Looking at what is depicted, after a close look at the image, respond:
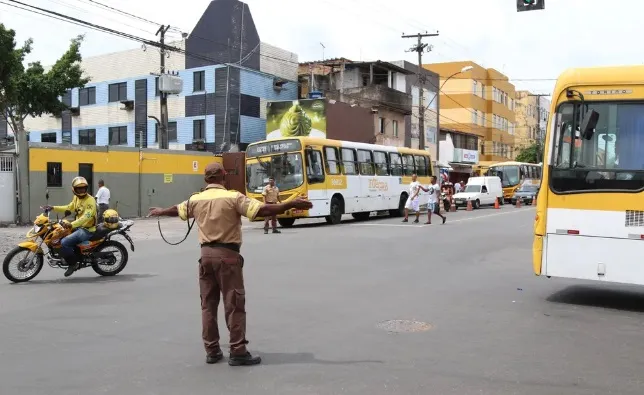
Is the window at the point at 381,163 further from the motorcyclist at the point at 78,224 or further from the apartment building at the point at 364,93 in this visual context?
the motorcyclist at the point at 78,224

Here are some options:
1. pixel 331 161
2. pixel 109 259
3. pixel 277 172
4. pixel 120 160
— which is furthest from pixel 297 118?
pixel 109 259

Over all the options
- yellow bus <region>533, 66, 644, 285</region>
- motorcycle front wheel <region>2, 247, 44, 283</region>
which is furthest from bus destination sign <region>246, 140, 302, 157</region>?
yellow bus <region>533, 66, 644, 285</region>

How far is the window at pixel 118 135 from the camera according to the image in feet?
140

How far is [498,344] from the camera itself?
6.08m

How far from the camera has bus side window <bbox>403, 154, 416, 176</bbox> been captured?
29172 mm

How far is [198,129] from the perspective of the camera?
38531 millimetres

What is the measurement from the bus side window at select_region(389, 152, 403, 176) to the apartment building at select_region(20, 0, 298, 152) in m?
11.5

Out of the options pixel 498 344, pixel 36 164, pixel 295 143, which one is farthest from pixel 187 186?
pixel 498 344

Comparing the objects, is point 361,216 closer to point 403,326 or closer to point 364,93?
point 364,93

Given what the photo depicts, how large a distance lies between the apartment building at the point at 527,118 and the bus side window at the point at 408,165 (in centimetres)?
5625

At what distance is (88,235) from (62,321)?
3373 millimetres

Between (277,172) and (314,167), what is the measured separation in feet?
4.41

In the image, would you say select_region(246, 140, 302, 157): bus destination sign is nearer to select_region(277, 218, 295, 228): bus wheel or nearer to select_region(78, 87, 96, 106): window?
Answer: select_region(277, 218, 295, 228): bus wheel

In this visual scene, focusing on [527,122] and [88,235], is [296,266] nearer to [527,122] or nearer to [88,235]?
[88,235]
